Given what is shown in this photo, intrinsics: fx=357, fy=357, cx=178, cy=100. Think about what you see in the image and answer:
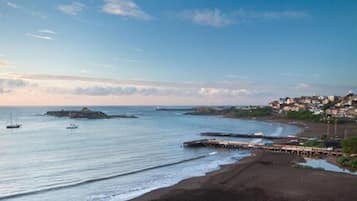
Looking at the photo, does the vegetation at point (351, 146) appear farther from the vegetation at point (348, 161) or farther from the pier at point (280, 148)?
the vegetation at point (348, 161)

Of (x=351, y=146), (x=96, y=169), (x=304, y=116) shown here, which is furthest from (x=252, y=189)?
(x=304, y=116)

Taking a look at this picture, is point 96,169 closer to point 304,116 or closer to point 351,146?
point 351,146

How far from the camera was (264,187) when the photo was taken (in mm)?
27875

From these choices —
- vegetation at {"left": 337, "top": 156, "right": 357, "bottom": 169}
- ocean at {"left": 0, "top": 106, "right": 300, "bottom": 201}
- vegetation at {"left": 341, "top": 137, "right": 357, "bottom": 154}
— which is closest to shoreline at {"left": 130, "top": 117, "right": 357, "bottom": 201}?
ocean at {"left": 0, "top": 106, "right": 300, "bottom": 201}

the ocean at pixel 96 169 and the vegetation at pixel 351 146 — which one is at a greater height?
the vegetation at pixel 351 146

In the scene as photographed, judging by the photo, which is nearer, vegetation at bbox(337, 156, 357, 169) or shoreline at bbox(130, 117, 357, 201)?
shoreline at bbox(130, 117, 357, 201)

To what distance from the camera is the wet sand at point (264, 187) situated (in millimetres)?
24656

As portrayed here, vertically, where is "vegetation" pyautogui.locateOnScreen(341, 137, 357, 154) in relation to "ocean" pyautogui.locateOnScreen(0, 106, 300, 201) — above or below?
above

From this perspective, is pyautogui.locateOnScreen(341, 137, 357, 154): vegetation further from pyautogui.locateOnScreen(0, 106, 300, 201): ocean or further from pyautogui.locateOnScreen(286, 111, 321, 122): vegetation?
pyautogui.locateOnScreen(286, 111, 321, 122): vegetation

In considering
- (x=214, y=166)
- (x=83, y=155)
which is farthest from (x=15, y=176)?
(x=214, y=166)

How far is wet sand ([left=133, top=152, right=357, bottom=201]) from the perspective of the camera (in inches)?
971

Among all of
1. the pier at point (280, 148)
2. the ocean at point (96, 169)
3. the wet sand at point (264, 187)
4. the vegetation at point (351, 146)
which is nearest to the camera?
the wet sand at point (264, 187)

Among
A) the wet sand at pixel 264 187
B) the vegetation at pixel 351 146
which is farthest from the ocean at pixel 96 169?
the vegetation at pixel 351 146

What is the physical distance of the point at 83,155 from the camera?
1876 inches
